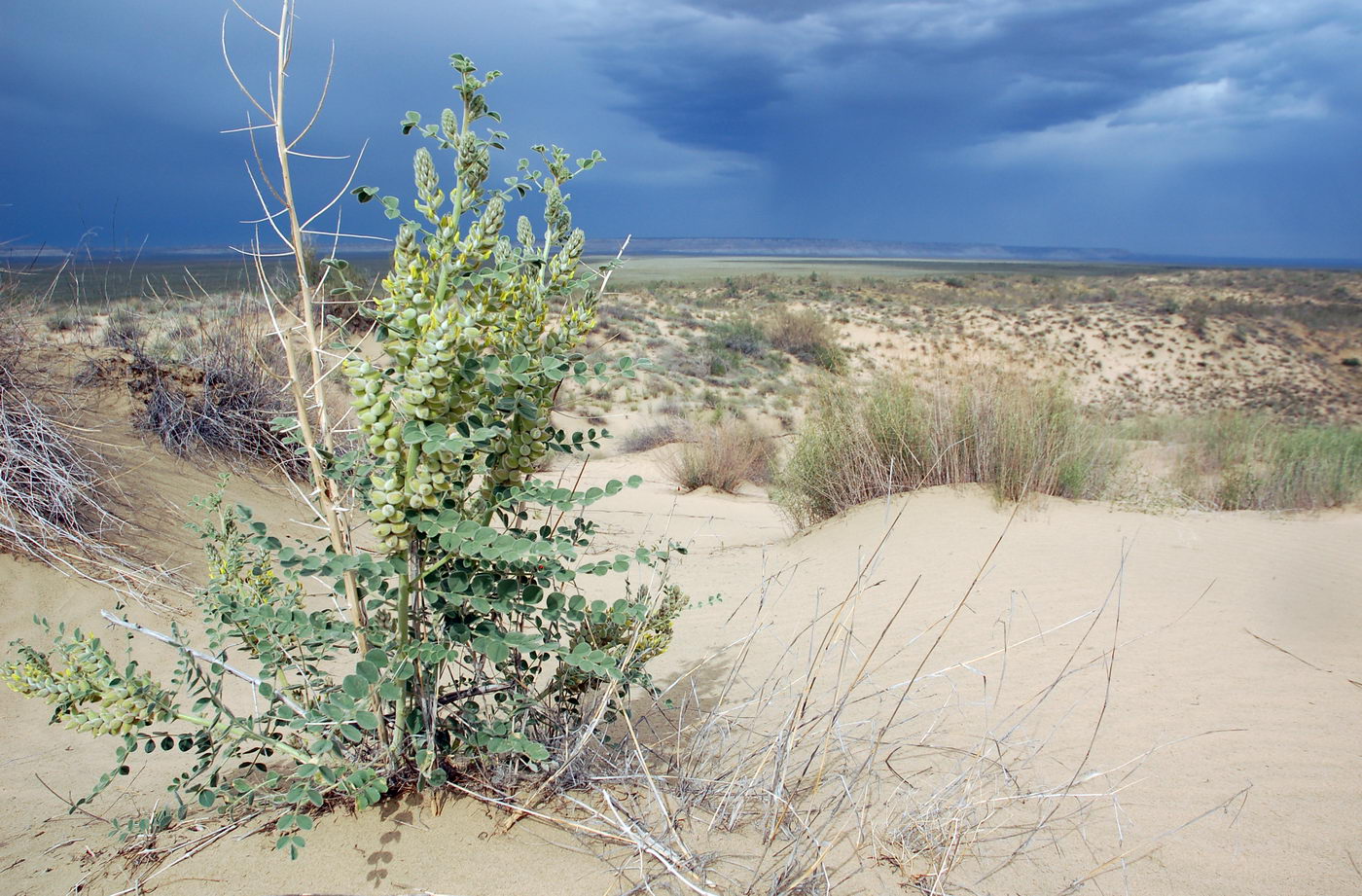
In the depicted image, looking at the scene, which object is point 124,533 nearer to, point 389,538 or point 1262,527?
point 389,538

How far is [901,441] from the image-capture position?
6.79 metres

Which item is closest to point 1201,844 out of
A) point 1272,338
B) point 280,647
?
point 280,647

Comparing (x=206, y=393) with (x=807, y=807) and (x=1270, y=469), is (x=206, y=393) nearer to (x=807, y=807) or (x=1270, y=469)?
(x=807, y=807)

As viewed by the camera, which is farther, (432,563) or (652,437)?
(652,437)

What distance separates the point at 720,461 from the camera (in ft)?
35.9

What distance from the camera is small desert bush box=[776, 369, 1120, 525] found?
675cm

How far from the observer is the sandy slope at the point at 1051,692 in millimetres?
2006

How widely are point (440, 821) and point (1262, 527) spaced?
7022 mm

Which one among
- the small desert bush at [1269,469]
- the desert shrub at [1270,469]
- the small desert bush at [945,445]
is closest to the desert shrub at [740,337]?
the small desert bush at [1269,469]

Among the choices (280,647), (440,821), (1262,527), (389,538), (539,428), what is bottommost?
(1262,527)

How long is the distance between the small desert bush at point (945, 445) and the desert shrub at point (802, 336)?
1566 centimetres

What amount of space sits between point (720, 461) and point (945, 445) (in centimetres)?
449

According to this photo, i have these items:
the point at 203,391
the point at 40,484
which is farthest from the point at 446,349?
the point at 203,391

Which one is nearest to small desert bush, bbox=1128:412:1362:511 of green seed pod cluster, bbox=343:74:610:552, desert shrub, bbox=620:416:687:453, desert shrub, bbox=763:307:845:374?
desert shrub, bbox=620:416:687:453
